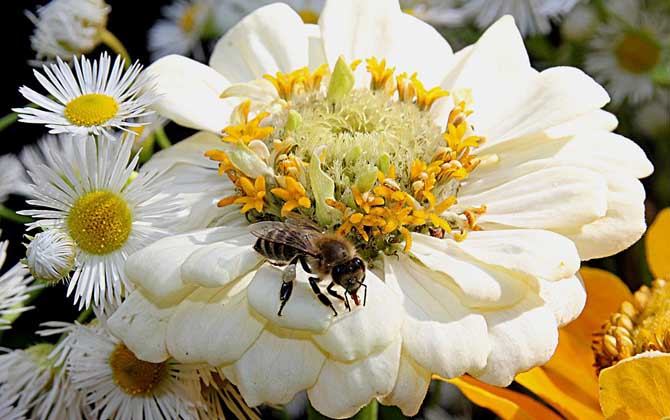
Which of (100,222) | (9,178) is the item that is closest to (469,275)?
(100,222)

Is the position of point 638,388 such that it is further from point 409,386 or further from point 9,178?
point 9,178

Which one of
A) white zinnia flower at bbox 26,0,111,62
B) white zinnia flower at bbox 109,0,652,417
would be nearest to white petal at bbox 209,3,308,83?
white zinnia flower at bbox 109,0,652,417

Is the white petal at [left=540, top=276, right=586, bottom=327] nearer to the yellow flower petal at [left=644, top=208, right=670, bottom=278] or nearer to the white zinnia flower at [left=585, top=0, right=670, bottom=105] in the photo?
the yellow flower petal at [left=644, top=208, right=670, bottom=278]

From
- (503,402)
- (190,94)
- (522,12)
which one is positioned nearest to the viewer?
(503,402)

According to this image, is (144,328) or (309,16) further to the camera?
(309,16)

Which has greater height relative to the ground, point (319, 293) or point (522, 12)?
point (319, 293)

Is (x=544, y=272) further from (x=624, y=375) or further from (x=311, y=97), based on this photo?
(x=311, y=97)
